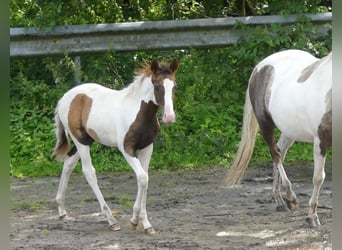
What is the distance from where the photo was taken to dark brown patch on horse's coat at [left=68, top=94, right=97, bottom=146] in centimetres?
462

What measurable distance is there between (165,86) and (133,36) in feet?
12.4

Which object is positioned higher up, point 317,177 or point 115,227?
point 317,177

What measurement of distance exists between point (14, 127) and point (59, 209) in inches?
114

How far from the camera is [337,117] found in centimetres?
70

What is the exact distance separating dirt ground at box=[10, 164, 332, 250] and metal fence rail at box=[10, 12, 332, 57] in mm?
1912

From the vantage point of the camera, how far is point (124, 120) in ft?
14.2

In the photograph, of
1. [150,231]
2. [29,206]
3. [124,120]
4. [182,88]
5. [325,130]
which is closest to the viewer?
[325,130]

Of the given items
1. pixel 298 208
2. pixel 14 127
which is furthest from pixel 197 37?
pixel 298 208

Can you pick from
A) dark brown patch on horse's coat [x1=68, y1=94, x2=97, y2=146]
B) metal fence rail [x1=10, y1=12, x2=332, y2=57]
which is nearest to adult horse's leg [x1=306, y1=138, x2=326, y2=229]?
dark brown patch on horse's coat [x1=68, y1=94, x2=97, y2=146]

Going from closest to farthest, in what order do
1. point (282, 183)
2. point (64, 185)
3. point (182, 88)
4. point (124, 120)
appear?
point (124, 120) → point (64, 185) → point (282, 183) → point (182, 88)

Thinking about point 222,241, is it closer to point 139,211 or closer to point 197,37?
point 139,211

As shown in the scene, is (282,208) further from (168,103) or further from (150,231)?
(168,103)

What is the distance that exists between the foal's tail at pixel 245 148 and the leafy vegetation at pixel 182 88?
159cm

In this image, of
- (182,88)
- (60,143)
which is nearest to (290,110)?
(60,143)
